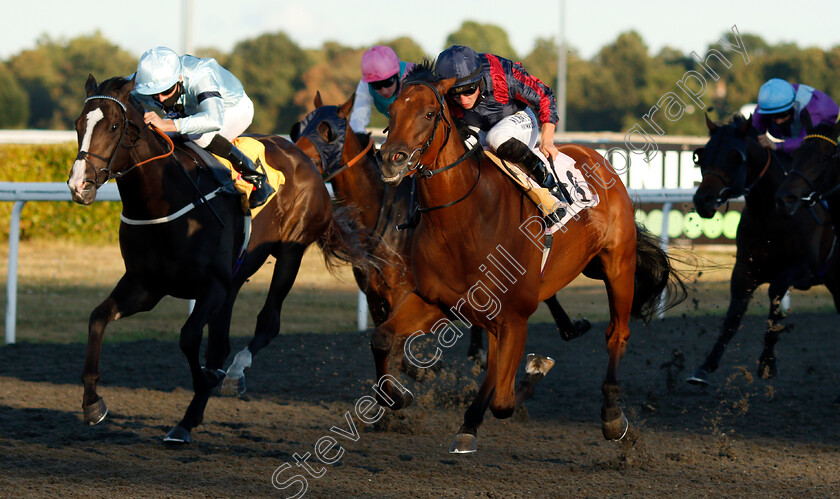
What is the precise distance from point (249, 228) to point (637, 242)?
76.9 inches

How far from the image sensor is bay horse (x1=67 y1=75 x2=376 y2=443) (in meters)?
3.78

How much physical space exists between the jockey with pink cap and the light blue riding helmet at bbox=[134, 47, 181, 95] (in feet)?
3.83

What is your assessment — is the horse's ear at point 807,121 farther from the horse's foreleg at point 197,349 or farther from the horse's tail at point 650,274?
the horse's foreleg at point 197,349

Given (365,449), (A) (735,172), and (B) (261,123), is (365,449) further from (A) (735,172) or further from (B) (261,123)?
(B) (261,123)

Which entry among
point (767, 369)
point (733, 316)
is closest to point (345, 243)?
point (733, 316)

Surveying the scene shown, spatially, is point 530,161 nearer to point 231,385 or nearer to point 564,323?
point 564,323

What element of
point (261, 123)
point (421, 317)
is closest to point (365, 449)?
point (421, 317)

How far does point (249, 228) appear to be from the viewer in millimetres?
4652

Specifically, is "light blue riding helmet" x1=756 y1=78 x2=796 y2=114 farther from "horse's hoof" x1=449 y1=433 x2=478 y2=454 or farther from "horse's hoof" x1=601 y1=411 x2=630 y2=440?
"horse's hoof" x1=449 y1=433 x2=478 y2=454

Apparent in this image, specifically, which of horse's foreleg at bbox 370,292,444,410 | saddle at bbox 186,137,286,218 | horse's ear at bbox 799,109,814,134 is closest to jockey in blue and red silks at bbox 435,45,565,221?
horse's foreleg at bbox 370,292,444,410

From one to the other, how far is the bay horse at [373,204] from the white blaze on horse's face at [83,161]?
5.51 ft

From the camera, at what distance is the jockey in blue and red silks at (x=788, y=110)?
5.81 metres

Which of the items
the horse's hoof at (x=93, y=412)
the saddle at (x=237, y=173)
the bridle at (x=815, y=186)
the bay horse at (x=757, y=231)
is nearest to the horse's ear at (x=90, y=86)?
the saddle at (x=237, y=173)

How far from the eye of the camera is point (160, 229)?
13.3 feet
